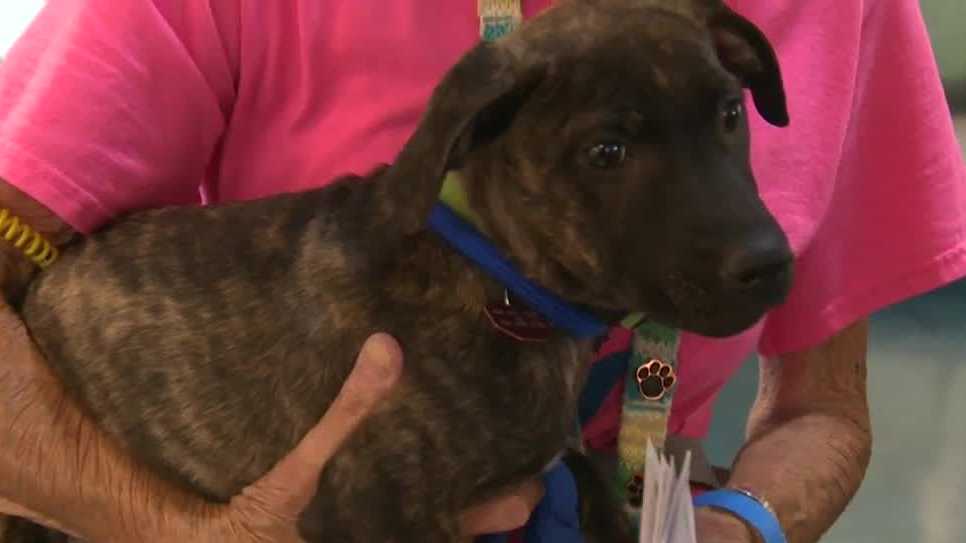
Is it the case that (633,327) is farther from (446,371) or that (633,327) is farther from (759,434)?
(759,434)

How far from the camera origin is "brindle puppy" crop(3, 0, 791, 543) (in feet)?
3.26

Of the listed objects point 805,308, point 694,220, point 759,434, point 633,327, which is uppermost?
point 694,220

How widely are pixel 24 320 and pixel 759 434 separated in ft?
2.82

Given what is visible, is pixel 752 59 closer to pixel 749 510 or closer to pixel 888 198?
pixel 888 198

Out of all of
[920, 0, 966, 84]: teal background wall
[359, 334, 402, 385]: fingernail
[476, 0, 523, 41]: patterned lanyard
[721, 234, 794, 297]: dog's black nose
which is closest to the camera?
[721, 234, 794, 297]: dog's black nose

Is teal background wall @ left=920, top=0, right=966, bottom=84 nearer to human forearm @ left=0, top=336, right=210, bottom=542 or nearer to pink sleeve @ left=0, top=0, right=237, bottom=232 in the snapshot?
pink sleeve @ left=0, top=0, right=237, bottom=232

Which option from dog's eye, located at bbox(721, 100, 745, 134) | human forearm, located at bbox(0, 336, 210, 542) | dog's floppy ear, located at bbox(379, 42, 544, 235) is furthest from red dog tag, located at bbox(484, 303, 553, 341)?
human forearm, located at bbox(0, 336, 210, 542)

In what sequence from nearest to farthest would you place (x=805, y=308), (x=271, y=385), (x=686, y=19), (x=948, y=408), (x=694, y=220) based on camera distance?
(x=694, y=220) < (x=686, y=19) < (x=271, y=385) < (x=805, y=308) < (x=948, y=408)

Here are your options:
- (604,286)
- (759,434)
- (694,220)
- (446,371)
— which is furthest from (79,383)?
(759,434)

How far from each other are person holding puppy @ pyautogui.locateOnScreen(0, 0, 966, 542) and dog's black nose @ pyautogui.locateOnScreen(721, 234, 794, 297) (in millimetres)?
323

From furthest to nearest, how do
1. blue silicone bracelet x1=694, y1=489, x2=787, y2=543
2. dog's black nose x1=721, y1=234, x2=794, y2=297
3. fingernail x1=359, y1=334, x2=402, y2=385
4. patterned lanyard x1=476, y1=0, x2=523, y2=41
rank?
1. blue silicone bracelet x1=694, y1=489, x2=787, y2=543
2. patterned lanyard x1=476, y1=0, x2=523, y2=41
3. fingernail x1=359, y1=334, x2=402, y2=385
4. dog's black nose x1=721, y1=234, x2=794, y2=297

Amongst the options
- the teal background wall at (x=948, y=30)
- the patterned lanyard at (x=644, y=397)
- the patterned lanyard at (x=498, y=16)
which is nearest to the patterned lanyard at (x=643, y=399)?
the patterned lanyard at (x=644, y=397)

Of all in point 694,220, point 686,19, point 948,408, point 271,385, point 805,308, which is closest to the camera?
point 694,220

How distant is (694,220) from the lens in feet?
3.17
